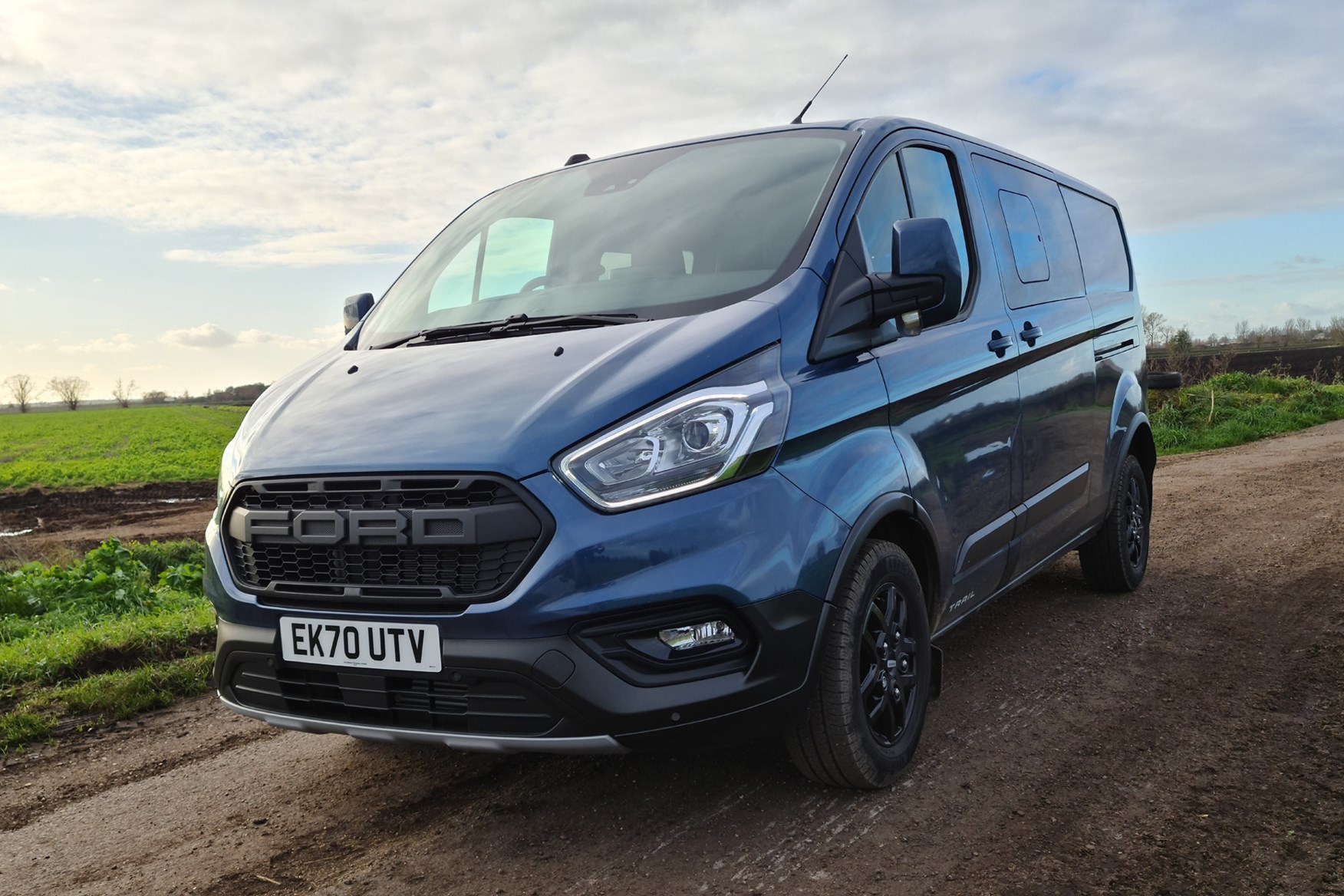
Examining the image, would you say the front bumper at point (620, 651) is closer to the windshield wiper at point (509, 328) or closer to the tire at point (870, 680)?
the tire at point (870, 680)

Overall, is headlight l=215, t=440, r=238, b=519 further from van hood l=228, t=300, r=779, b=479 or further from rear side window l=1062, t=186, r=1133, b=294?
rear side window l=1062, t=186, r=1133, b=294

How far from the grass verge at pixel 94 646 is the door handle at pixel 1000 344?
3687 mm

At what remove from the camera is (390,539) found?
2611 mm

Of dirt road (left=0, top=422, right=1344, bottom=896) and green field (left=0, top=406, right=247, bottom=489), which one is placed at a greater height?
green field (left=0, top=406, right=247, bottom=489)

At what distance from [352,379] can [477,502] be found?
0.93m

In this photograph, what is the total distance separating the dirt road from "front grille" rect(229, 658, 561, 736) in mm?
436

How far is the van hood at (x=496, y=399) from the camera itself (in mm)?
2615

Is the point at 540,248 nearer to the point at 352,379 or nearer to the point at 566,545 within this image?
the point at 352,379

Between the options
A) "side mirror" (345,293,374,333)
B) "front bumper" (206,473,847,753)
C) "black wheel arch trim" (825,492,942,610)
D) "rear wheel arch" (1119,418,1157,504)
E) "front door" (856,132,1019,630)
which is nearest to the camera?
"front bumper" (206,473,847,753)

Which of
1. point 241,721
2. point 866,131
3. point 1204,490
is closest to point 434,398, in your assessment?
point 866,131

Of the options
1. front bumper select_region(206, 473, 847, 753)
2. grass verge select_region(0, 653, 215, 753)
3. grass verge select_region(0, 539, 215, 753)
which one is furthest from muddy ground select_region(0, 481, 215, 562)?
front bumper select_region(206, 473, 847, 753)

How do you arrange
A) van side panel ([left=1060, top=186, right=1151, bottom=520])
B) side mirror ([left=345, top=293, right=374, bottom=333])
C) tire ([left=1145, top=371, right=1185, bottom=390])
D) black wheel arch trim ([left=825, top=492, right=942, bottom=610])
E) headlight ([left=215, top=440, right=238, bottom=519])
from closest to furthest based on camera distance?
black wheel arch trim ([left=825, top=492, right=942, bottom=610]) → headlight ([left=215, top=440, right=238, bottom=519]) → side mirror ([left=345, top=293, right=374, bottom=333]) → van side panel ([left=1060, top=186, right=1151, bottom=520]) → tire ([left=1145, top=371, right=1185, bottom=390])

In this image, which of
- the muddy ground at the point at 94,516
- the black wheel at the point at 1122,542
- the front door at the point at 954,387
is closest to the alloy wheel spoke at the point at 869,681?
the front door at the point at 954,387

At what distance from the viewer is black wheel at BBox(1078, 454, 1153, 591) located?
5484 mm
